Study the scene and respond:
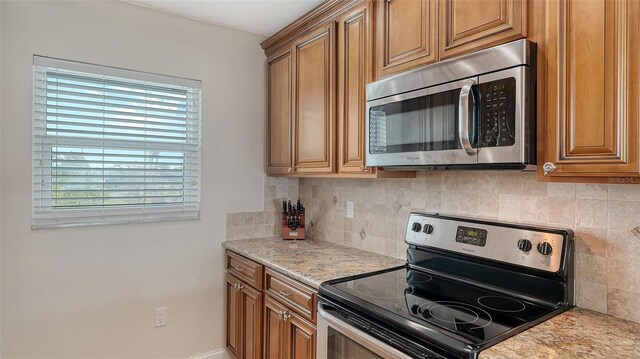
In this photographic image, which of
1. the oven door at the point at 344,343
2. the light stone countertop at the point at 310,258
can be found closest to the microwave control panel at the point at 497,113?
the oven door at the point at 344,343

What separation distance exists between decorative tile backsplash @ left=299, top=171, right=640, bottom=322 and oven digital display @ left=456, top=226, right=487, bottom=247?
12 cm

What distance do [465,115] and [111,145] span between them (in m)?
2.02

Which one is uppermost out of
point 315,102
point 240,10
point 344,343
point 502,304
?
point 240,10

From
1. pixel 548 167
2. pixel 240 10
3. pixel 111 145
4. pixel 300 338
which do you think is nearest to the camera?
pixel 548 167

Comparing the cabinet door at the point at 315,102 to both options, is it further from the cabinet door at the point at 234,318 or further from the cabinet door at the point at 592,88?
the cabinet door at the point at 592,88

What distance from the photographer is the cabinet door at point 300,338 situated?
1.75 meters

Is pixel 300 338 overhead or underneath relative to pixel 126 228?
underneath

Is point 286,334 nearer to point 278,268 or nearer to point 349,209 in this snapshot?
point 278,268

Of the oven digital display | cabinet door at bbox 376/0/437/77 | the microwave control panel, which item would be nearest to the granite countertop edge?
the oven digital display

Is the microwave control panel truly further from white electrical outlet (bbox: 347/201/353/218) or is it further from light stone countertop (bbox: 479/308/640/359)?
white electrical outlet (bbox: 347/201/353/218)

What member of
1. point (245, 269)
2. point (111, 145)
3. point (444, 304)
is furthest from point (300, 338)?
point (111, 145)

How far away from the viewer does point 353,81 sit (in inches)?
78.6

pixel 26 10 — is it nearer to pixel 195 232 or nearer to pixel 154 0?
pixel 154 0

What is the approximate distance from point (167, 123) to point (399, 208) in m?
1.60
